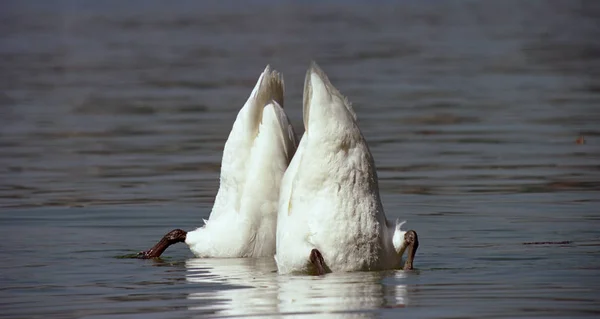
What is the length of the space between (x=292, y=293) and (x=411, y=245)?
1.08m

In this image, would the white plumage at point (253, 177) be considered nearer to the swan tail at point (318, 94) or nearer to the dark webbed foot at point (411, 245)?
the swan tail at point (318, 94)

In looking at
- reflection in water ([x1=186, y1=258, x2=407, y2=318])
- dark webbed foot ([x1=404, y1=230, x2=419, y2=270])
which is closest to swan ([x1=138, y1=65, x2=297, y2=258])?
reflection in water ([x1=186, y1=258, x2=407, y2=318])

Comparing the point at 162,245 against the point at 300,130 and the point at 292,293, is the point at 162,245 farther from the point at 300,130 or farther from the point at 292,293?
the point at 300,130

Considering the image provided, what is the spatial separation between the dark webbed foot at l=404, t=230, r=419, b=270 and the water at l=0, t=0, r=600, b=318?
117 millimetres

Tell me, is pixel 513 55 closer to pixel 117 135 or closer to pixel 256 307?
pixel 117 135

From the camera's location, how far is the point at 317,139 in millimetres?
9172

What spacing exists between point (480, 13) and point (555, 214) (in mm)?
29785

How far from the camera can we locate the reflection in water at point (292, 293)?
812 cm

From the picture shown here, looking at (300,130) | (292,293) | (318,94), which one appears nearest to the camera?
(292,293)

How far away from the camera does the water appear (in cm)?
872

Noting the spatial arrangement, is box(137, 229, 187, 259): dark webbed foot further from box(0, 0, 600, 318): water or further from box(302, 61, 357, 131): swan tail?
box(302, 61, 357, 131): swan tail

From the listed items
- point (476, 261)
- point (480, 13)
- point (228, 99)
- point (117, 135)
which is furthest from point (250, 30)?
point (476, 261)

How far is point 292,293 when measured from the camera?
8.69 m

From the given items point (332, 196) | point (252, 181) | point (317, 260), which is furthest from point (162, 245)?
point (332, 196)
